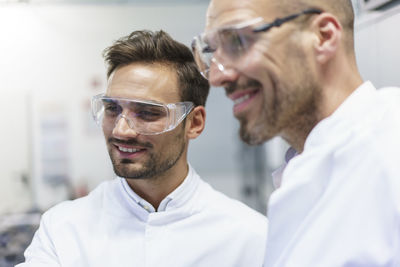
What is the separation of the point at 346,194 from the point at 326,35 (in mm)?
361

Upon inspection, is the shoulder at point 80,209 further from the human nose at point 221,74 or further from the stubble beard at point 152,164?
the human nose at point 221,74

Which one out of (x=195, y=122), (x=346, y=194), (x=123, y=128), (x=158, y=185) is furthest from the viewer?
(x=195, y=122)

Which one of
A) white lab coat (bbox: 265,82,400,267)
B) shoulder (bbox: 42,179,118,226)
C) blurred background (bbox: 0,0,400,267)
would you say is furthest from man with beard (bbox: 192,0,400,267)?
blurred background (bbox: 0,0,400,267)

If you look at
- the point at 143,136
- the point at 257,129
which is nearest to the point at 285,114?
the point at 257,129

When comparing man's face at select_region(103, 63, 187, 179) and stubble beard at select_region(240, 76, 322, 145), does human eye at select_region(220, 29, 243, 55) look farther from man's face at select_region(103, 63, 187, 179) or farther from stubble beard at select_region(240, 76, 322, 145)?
man's face at select_region(103, 63, 187, 179)

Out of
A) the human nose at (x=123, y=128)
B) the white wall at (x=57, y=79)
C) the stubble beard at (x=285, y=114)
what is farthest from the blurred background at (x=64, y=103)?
the stubble beard at (x=285, y=114)

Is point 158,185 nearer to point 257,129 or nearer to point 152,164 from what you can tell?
point 152,164

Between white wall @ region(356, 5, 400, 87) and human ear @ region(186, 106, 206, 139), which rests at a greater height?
white wall @ region(356, 5, 400, 87)

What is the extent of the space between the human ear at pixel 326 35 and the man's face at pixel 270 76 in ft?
0.09

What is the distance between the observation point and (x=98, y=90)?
3.25m

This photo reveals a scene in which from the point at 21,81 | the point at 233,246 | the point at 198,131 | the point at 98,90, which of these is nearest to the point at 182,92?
the point at 198,131

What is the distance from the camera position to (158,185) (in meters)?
1.55

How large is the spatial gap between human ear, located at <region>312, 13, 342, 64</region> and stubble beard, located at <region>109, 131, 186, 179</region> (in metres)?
0.76

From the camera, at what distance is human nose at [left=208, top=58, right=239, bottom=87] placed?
0.94m
